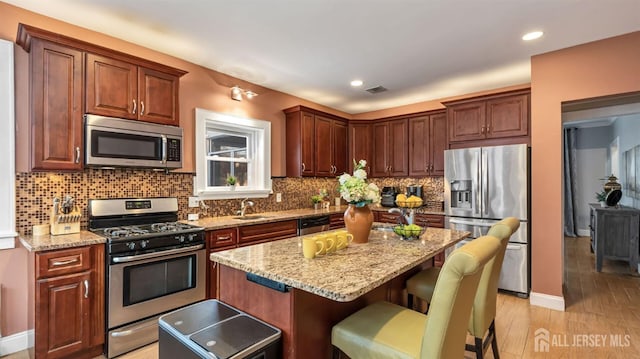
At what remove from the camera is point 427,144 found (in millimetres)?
4734

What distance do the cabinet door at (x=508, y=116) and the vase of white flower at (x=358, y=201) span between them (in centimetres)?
264

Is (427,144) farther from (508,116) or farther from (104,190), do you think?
(104,190)

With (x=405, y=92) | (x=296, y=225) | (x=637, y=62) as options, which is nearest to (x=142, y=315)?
(x=296, y=225)

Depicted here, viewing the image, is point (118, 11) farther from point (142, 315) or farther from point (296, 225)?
point (296, 225)

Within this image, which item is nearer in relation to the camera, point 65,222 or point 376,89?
point 65,222

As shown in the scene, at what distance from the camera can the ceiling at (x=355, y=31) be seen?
237 cm

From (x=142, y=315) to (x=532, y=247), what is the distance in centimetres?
387

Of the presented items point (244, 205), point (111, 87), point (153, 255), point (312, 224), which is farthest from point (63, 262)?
point (312, 224)

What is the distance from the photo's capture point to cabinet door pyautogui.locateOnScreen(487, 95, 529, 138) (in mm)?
3627

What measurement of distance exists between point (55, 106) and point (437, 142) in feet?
14.7

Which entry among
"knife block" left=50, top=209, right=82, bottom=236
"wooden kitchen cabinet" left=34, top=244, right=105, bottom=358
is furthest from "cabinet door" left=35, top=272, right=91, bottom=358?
"knife block" left=50, top=209, right=82, bottom=236

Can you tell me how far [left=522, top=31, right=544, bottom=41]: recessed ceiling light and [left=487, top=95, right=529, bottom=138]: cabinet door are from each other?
3.02 feet

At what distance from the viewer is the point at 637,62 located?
281cm

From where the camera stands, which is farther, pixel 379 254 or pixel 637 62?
pixel 637 62
